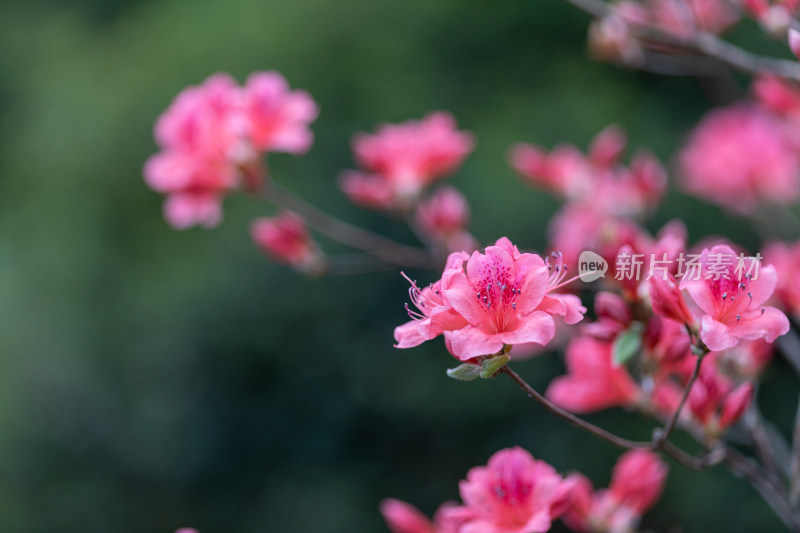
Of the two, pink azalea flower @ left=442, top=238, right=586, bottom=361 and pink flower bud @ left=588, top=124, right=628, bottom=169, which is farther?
pink flower bud @ left=588, top=124, right=628, bottom=169

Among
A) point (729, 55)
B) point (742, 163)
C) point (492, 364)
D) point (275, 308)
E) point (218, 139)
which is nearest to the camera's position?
point (492, 364)

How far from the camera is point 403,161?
1174mm

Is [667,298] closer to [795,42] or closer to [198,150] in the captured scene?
[795,42]

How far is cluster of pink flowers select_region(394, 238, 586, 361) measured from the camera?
0.56m

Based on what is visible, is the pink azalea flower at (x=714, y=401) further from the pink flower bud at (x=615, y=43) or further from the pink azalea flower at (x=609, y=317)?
the pink flower bud at (x=615, y=43)

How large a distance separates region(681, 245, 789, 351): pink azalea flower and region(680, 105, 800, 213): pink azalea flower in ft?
3.13

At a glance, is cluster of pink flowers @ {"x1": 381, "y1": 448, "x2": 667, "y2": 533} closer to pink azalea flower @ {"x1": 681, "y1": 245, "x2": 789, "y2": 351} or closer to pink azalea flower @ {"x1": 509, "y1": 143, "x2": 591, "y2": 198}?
pink azalea flower @ {"x1": 681, "y1": 245, "x2": 789, "y2": 351}

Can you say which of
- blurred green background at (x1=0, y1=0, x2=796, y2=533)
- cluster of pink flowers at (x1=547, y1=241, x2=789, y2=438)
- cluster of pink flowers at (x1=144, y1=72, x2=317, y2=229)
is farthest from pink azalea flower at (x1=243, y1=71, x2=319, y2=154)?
blurred green background at (x1=0, y1=0, x2=796, y2=533)

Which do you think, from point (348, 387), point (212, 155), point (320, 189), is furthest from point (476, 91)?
point (212, 155)

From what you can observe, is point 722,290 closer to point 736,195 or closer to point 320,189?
point 736,195

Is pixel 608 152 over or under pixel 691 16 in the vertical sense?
under

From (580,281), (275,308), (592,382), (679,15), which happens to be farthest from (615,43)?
(275,308)

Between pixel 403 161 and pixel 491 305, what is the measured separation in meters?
0.61

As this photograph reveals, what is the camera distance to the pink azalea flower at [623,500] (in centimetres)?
78
